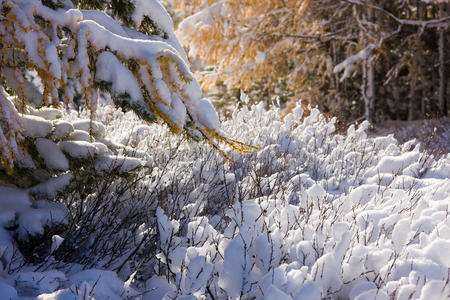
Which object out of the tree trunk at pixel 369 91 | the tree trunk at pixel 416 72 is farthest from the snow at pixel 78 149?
the tree trunk at pixel 416 72

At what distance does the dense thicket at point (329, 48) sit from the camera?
10.4 metres

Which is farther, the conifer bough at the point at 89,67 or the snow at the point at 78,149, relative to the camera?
the snow at the point at 78,149

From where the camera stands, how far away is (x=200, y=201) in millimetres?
3045

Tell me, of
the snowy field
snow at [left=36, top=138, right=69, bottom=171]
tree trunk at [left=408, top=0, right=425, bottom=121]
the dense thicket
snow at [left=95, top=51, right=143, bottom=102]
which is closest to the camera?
the snowy field

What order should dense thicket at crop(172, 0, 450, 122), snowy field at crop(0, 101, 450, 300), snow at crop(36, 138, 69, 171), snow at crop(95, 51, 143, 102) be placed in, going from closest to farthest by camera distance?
snowy field at crop(0, 101, 450, 300) < snow at crop(95, 51, 143, 102) < snow at crop(36, 138, 69, 171) < dense thicket at crop(172, 0, 450, 122)

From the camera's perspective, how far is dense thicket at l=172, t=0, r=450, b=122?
1036 centimetres

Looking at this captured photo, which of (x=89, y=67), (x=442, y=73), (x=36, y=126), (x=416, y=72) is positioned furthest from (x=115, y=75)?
(x=442, y=73)

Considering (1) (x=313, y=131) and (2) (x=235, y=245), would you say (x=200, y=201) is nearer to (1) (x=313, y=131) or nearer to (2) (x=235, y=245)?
(2) (x=235, y=245)

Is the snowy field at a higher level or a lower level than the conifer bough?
lower

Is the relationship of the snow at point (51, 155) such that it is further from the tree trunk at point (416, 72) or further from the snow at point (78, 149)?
Result: the tree trunk at point (416, 72)

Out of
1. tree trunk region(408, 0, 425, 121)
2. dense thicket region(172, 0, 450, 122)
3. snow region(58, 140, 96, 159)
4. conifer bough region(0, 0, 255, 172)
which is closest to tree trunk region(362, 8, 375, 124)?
dense thicket region(172, 0, 450, 122)

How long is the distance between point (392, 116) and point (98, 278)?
39.7 feet

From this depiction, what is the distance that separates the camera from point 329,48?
11.9 m

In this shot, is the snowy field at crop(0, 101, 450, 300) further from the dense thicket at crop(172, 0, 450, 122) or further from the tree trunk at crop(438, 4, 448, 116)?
the tree trunk at crop(438, 4, 448, 116)
